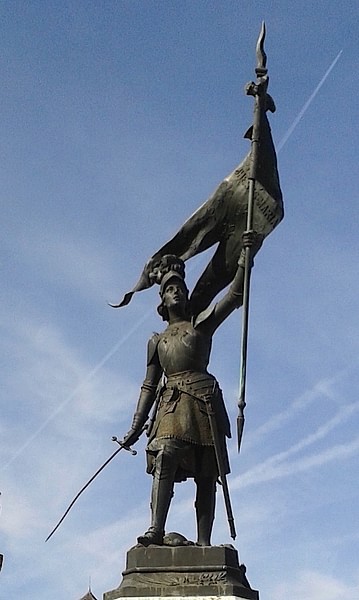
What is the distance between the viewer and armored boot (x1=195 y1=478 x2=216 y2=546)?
895 cm

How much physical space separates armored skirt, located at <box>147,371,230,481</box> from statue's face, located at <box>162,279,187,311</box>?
2.97ft

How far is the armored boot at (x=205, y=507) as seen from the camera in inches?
352

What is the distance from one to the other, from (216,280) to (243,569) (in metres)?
3.38

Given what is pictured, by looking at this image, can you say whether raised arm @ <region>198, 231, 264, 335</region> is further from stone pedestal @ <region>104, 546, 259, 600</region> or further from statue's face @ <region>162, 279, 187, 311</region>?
stone pedestal @ <region>104, 546, 259, 600</region>

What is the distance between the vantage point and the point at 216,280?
10.3m

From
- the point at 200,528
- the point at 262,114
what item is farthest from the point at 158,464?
the point at 262,114

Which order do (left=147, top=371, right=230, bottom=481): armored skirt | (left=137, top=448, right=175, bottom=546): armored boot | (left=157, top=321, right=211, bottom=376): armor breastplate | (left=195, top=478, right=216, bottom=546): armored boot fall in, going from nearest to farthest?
(left=137, top=448, right=175, bottom=546): armored boot < (left=195, top=478, right=216, bottom=546): armored boot < (left=147, top=371, right=230, bottom=481): armored skirt < (left=157, top=321, right=211, bottom=376): armor breastplate

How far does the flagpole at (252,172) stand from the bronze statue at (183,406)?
16cm

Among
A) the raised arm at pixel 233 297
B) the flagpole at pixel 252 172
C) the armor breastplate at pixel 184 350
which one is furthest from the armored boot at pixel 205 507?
the raised arm at pixel 233 297

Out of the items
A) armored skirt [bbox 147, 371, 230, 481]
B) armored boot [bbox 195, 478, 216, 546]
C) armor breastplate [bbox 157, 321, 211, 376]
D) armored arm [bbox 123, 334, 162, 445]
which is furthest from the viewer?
armored arm [bbox 123, 334, 162, 445]

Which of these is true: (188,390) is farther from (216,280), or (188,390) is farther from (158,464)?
(216,280)

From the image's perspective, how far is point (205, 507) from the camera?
909 cm

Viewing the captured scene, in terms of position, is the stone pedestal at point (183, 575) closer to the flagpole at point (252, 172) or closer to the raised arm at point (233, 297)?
the flagpole at point (252, 172)

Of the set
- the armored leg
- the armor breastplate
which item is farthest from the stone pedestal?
the armor breastplate
